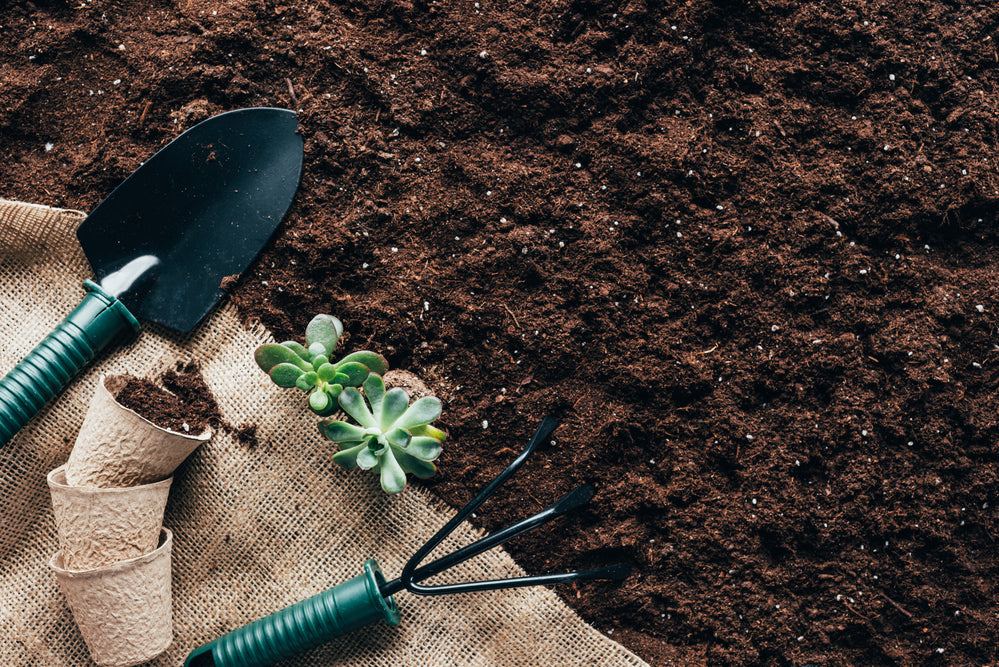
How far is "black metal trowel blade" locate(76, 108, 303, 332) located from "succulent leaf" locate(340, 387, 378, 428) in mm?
353

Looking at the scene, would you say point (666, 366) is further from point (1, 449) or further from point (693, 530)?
point (1, 449)

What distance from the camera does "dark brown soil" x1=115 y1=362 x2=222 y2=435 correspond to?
49.8 inches

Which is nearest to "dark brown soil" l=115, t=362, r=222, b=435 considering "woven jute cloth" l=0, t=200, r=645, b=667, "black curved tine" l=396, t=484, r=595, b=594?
"woven jute cloth" l=0, t=200, r=645, b=667

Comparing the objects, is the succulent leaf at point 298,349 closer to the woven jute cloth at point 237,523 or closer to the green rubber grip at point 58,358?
the woven jute cloth at point 237,523

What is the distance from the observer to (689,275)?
Result: 4.34ft

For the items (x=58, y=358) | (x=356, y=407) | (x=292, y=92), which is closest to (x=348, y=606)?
(x=356, y=407)

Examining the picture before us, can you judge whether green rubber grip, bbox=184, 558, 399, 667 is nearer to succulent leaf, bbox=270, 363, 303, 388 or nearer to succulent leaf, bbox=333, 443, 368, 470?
succulent leaf, bbox=333, 443, 368, 470

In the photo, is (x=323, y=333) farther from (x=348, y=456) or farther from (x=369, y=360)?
(x=348, y=456)

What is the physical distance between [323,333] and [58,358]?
49 cm

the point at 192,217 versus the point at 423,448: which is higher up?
the point at 192,217

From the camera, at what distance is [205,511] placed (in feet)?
4.39

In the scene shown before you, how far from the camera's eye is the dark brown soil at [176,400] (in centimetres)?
126

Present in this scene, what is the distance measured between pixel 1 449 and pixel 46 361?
8.2 inches

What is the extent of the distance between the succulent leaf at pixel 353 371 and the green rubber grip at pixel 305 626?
13.7 inches
